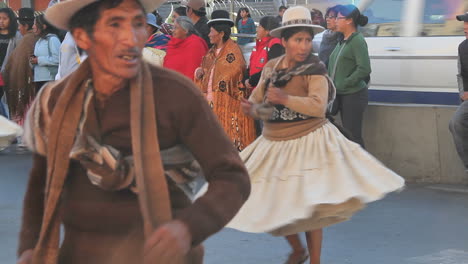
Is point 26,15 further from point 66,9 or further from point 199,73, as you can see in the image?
point 66,9

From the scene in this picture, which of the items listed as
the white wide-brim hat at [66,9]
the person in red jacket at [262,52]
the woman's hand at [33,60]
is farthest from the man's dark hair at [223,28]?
the white wide-brim hat at [66,9]

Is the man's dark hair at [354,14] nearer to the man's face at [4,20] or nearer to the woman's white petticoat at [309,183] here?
the woman's white petticoat at [309,183]

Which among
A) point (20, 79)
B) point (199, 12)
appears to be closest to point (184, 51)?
point (199, 12)

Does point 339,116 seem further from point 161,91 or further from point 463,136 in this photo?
point 161,91

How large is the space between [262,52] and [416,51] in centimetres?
163

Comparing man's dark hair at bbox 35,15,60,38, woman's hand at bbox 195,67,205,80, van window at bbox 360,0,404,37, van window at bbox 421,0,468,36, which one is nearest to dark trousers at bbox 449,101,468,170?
van window at bbox 421,0,468,36

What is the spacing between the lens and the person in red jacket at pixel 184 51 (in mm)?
11320

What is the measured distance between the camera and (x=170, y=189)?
283 centimetres

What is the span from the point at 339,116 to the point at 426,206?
2.20 metres

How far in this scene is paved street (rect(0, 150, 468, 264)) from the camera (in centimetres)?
684

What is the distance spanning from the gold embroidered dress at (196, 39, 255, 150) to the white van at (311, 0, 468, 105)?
4.69 ft

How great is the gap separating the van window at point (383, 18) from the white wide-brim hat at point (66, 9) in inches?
301

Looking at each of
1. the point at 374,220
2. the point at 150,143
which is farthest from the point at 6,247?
the point at 150,143

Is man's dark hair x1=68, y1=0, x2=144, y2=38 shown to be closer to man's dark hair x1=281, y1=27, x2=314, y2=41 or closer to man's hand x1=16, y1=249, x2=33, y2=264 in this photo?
man's hand x1=16, y1=249, x2=33, y2=264
